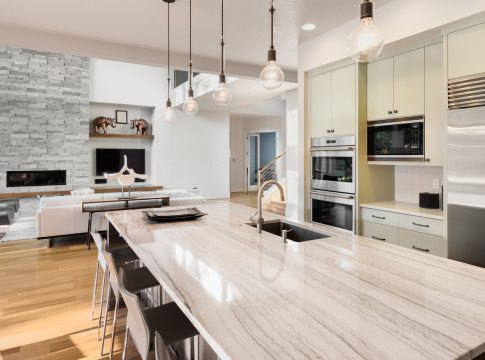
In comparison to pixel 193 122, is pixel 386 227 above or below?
below

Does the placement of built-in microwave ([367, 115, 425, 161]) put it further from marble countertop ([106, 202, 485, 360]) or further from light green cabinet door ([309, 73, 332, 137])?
marble countertop ([106, 202, 485, 360])

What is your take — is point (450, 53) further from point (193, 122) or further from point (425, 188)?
point (193, 122)

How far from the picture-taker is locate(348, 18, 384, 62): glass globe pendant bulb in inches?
65.5

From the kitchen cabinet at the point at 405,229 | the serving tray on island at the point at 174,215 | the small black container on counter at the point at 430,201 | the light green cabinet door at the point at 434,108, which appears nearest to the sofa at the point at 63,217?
the serving tray on island at the point at 174,215

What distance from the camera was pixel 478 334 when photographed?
3.12ft

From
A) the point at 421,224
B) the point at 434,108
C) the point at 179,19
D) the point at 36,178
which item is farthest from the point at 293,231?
the point at 36,178

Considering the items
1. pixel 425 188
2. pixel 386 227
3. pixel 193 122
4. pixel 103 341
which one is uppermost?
pixel 193 122

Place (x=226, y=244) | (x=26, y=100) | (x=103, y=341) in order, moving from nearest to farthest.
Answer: (x=226, y=244) < (x=103, y=341) < (x=26, y=100)

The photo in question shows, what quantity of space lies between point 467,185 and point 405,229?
2.51 feet

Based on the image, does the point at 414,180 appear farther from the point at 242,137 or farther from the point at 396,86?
the point at 242,137

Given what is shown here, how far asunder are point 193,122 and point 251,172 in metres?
3.51

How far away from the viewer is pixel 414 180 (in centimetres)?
370

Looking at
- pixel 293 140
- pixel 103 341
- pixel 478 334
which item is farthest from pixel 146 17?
pixel 293 140

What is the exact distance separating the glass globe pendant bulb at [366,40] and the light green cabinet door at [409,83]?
68.8 inches
